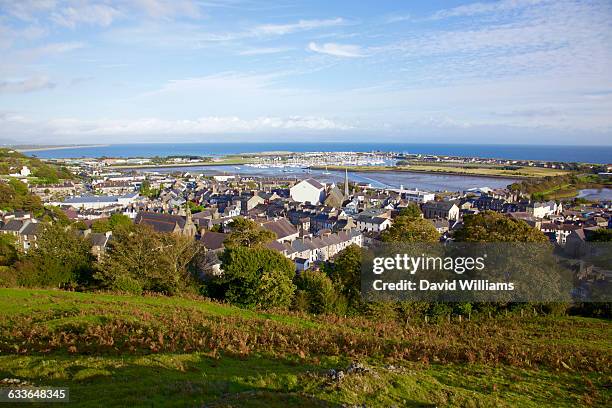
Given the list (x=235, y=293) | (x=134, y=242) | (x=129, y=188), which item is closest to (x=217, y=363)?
(x=235, y=293)

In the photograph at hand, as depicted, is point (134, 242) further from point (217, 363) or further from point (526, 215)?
point (526, 215)

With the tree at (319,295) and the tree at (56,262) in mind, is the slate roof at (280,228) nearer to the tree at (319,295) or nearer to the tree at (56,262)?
the tree at (56,262)

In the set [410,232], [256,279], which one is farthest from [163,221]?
[410,232]

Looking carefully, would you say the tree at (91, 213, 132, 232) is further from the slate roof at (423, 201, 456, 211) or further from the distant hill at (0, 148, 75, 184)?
the distant hill at (0, 148, 75, 184)

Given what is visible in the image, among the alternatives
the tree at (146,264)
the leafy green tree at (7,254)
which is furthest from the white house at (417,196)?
the leafy green tree at (7,254)

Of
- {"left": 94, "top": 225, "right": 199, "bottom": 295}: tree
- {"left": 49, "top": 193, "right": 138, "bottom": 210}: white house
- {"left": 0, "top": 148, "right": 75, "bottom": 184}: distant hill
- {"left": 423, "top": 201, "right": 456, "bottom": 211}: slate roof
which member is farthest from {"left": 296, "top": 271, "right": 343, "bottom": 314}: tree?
{"left": 0, "top": 148, "right": 75, "bottom": 184}: distant hill
